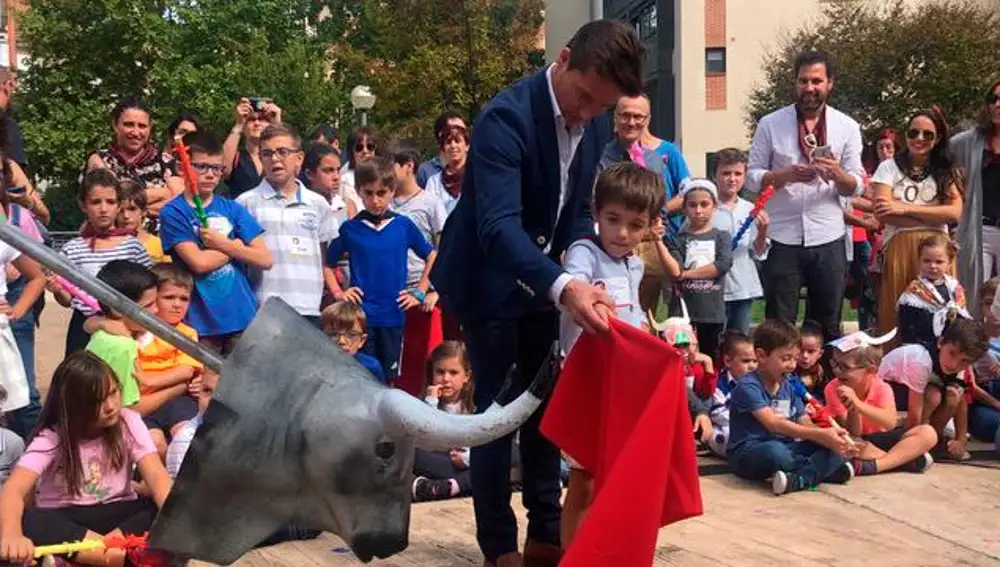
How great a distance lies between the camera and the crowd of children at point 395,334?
4.48 meters

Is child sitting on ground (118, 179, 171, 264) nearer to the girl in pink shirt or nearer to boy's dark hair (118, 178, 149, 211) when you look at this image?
boy's dark hair (118, 178, 149, 211)

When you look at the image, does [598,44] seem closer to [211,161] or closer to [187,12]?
[211,161]

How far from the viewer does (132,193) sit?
679cm

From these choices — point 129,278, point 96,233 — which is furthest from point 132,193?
point 129,278

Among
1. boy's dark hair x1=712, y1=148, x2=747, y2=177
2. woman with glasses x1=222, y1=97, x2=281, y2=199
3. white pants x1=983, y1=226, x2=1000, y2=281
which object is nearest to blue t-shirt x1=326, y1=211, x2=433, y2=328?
woman with glasses x1=222, y1=97, x2=281, y2=199

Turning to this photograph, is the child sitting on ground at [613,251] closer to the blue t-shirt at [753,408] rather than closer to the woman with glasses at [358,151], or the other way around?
the blue t-shirt at [753,408]

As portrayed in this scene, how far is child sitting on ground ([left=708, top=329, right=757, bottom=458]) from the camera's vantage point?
22.2ft

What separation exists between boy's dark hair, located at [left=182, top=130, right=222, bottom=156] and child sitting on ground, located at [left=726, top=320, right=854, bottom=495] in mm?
3219

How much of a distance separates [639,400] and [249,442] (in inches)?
60.1

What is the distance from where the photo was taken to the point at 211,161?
677cm

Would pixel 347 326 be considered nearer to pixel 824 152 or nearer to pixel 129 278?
pixel 129 278

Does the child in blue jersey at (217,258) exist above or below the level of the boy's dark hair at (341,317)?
above

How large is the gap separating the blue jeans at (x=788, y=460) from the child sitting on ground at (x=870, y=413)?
0.32 meters

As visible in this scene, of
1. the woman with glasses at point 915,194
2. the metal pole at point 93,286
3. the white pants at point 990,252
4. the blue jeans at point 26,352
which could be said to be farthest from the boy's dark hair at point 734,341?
the metal pole at point 93,286
